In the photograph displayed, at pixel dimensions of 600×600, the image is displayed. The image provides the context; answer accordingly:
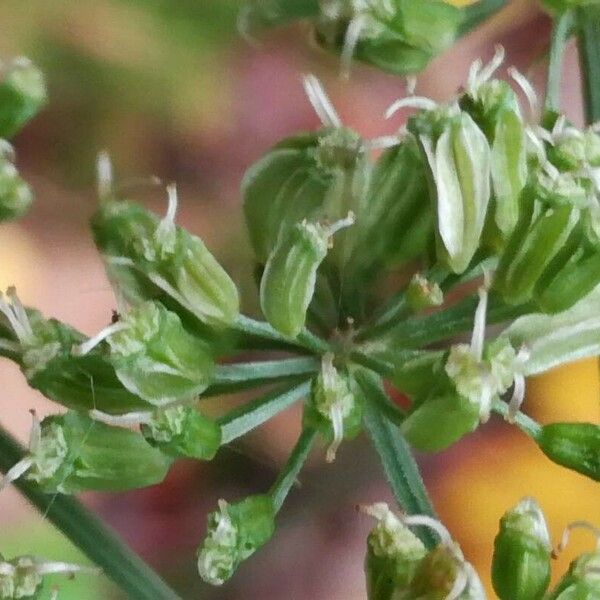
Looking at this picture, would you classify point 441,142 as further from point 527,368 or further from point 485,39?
point 485,39

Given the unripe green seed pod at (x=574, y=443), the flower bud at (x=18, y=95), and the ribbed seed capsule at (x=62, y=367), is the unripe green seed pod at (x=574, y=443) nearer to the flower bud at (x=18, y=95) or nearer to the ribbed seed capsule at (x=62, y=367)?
the ribbed seed capsule at (x=62, y=367)

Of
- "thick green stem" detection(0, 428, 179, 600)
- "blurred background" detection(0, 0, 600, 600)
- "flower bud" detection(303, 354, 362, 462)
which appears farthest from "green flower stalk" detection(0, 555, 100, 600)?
"blurred background" detection(0, 0, 600, 600)

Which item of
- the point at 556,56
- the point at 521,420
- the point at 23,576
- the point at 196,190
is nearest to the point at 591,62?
the point at 556,56

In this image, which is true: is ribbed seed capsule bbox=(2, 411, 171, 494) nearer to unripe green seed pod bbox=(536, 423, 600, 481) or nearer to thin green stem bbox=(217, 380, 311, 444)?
thin green stem bbox=(217, 380, 311, 444)

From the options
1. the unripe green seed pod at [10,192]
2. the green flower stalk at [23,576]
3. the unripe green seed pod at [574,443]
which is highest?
the unripe green seed pod at [10,192]

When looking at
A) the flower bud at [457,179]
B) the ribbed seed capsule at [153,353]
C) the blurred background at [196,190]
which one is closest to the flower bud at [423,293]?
the flower bud at [457,179]

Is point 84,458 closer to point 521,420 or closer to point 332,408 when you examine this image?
point 332,408
